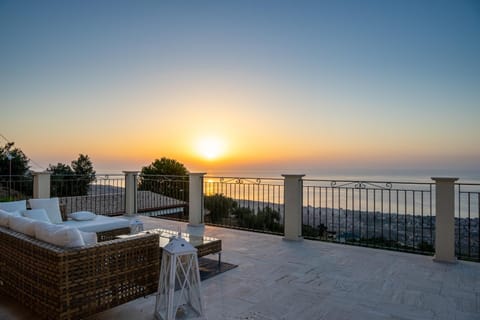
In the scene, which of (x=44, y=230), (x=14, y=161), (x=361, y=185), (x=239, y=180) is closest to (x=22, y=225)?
(x=44, y=230)

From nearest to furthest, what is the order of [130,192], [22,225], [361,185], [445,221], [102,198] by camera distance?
[22,225], [445,221], [361,185], [130,192], [102,198]

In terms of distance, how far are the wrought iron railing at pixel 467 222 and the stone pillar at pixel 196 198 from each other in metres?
4.58

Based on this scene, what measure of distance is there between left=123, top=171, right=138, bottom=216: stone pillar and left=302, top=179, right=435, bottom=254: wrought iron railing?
439 cm

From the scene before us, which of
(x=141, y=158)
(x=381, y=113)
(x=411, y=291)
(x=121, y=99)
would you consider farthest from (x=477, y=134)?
(x=141, y=158)

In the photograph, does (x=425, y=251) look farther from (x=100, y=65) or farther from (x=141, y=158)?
(x=141, y=158)

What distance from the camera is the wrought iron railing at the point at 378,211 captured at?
4820 millimetres

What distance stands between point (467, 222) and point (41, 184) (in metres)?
8.00

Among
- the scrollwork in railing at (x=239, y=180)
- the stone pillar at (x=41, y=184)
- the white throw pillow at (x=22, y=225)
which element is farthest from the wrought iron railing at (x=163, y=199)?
the white throw pillow at (x=22, y=225)

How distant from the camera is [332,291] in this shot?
3184 mm

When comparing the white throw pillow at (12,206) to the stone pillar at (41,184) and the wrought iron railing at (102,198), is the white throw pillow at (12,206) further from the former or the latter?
the wrought iron railing at (102,198)

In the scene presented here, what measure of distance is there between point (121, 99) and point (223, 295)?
A: 6.48m

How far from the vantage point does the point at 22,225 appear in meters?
2.76

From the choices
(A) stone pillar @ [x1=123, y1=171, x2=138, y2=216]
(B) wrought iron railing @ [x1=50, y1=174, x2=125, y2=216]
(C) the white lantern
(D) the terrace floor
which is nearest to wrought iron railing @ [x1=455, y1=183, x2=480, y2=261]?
(D) the terrace floor

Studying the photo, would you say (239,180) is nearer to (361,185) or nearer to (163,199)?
(361,185)
